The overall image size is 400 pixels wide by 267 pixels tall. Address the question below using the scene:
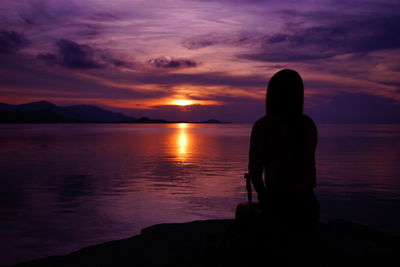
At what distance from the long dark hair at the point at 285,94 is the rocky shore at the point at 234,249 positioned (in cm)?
150

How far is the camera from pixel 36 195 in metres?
16.0

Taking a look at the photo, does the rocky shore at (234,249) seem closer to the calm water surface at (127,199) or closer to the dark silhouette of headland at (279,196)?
the dark silhouette of headland at (279,196)

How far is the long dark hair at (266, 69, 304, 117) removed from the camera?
3.83 metres

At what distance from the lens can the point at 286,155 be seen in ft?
12.4

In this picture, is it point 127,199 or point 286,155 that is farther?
point 127,199

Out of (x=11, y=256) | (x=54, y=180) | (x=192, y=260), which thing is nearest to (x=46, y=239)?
(x=11, y=256)

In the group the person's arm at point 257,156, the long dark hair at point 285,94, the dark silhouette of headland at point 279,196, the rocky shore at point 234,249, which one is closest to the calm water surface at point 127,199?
the rocky shore at point 234,249

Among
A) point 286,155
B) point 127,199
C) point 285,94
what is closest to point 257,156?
point 286,155

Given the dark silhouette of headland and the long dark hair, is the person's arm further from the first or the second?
the long dark hair

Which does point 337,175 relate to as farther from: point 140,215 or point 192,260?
point 192,260

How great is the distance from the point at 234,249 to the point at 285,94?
248cm

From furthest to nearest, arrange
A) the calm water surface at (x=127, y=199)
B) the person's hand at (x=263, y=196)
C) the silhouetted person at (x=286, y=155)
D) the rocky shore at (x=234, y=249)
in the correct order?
the calm water surface at (x=127, y=199), the rocky shore at (x=234, y=249), the person's hand at (x=263, y=196), the silhouetted person at (x=286, y=155)

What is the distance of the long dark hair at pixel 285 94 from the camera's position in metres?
3.83

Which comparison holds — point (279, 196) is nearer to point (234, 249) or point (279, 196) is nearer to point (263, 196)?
point (263, 196)
